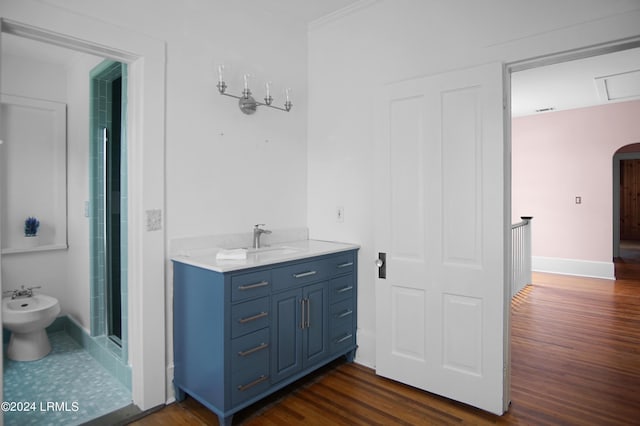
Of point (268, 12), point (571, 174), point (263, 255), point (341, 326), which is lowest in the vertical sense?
point (341, 326)

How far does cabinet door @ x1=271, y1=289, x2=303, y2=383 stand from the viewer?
7.30 ft

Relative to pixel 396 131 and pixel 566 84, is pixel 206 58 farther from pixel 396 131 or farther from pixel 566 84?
pixel 566 84

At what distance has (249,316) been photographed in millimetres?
2062

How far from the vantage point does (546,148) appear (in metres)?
6.38

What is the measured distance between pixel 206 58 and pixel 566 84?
4.61 meters

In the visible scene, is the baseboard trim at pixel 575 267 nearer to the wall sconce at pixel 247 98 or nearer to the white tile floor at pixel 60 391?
the wall sconce at pixel 247 98

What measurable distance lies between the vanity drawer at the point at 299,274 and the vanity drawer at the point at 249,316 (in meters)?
0.14

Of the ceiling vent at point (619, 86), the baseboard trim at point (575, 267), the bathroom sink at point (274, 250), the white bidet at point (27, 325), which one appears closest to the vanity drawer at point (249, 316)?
the bathroom sink at point (274, 250)

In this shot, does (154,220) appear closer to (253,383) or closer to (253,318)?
(253,318)

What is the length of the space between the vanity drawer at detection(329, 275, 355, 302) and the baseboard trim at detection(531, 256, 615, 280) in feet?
17.0

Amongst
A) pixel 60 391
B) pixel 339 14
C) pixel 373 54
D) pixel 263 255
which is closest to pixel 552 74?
pixel 373 54

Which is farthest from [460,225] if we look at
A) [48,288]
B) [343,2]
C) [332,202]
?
[48,288]

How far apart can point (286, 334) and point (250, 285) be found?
0.47 m

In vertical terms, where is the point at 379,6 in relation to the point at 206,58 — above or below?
above
